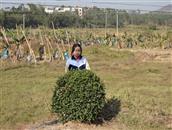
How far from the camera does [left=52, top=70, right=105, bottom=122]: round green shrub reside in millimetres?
7699

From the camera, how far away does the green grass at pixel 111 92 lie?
8.84 m

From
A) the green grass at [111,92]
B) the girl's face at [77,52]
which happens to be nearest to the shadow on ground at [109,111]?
the green grass at [111,92]

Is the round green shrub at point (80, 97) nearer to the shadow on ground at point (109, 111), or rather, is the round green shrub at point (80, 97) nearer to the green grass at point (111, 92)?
the shadow on ground at point (109, 111)

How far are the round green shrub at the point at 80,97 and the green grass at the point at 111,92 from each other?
84cm

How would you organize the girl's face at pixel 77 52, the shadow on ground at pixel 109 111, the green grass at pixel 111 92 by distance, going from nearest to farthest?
the girl's face at pixel 77 52
the shadow on ground at pixel 109 111
the green grass at pixel 111 92

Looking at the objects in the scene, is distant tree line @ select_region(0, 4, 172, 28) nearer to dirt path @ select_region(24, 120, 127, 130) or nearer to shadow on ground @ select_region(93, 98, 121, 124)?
shadow on ground @ select_region(93, 98, 121, 124)

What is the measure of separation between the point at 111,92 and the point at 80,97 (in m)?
4.33

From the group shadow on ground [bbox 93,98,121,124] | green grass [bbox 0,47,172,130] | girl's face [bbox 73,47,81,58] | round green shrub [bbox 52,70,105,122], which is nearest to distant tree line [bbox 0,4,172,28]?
green grass [bbox 0,47,172,130]

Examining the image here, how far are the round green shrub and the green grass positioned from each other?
2.76 feet

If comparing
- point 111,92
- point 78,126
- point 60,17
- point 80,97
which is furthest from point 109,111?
point 60,17

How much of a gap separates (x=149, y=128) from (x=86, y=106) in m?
1.25

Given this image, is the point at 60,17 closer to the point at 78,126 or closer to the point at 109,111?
the point at 109,111

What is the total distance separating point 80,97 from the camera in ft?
25.2

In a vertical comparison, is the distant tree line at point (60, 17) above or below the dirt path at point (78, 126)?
below
